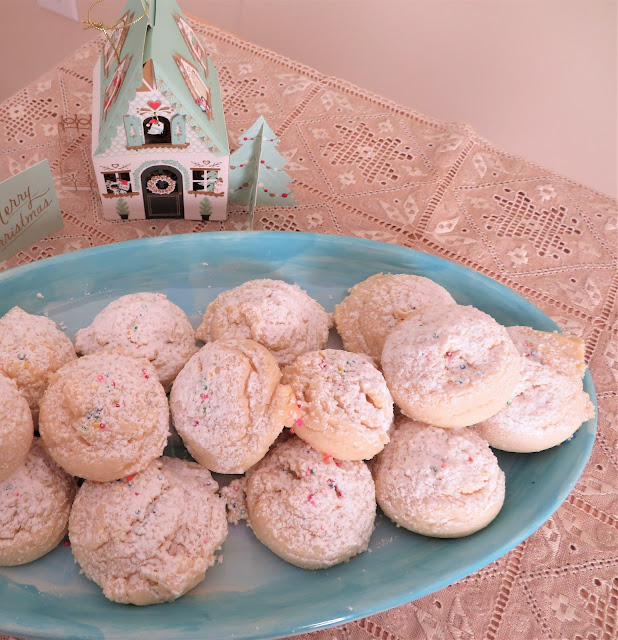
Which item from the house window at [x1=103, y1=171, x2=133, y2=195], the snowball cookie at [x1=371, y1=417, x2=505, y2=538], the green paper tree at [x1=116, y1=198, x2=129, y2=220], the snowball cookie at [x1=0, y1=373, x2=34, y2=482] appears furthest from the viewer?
the green paper tree at [x1=116, y1=198, x2=129, y2=220]

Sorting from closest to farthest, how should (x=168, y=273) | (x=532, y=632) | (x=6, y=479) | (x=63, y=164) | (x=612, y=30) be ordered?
(x=6, y=479) → (x=532, y=632) → (x=168, y=273) → (x=63, y=164) → (x=612, y=30)

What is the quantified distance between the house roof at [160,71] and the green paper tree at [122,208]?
193 millimetres

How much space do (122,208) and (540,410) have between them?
1098mm

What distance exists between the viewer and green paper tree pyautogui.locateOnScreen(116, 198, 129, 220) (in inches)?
61.8

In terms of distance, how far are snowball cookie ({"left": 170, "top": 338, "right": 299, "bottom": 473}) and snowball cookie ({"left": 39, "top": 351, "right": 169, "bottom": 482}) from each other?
0.20 ft

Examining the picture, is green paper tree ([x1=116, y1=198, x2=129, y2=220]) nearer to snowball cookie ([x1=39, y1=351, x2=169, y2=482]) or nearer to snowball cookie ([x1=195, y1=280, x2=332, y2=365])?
snowball cookie ([x1=195, y1=280, x2=332, y2=365])

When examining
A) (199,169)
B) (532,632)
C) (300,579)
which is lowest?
(532,632)

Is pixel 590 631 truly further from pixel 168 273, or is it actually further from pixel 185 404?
pixel 168 273

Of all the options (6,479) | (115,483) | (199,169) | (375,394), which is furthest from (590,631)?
(199,169)

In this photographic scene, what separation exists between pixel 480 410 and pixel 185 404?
517 millimetres

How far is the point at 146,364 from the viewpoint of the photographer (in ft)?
3.67

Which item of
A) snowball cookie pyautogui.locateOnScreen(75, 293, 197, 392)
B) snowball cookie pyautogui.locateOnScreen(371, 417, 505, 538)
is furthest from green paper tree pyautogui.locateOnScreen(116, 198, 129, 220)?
snowball cookie pyautogui.locateOnScreen(371, 417, 505, 538)

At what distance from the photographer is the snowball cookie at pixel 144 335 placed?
119cm

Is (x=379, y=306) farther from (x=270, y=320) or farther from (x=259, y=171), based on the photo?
(x=259, y=171)
